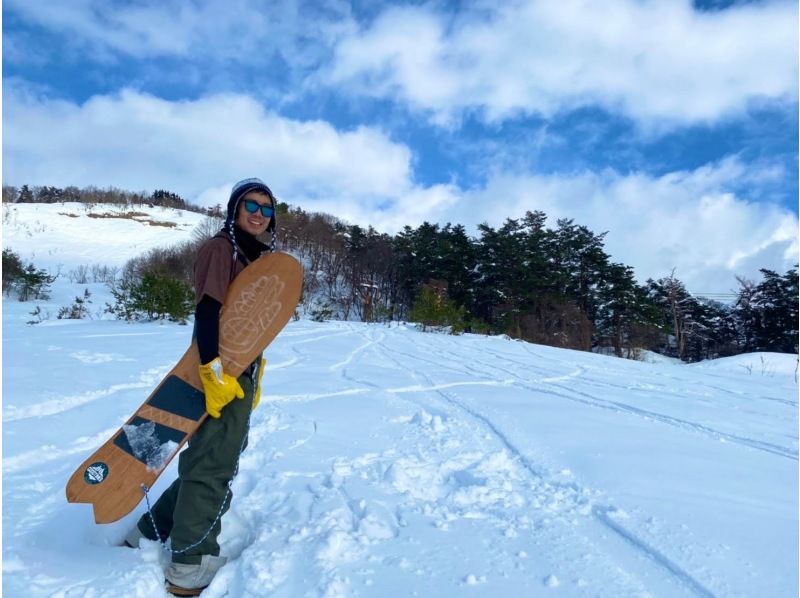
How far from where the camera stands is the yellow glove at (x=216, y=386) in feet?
5.70

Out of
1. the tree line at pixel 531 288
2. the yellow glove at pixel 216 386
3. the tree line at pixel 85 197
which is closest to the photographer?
the yellow glove at pixel 216 386

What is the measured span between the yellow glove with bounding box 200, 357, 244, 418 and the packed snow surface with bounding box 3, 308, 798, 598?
633 millimetres

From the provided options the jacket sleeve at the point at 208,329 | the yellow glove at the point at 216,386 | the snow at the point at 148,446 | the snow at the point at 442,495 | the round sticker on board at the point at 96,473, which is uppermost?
the jacket sleeve at the point at 208,329

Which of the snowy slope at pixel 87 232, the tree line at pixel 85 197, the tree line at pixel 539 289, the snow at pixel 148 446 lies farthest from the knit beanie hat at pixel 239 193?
the tree line at pixel 85 197

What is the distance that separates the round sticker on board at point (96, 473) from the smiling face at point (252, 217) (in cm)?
114

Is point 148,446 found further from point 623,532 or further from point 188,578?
point 623,532

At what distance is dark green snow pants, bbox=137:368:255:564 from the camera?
1.72 metres

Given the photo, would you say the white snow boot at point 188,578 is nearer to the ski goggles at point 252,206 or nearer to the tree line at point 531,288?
the ski goggles at point 252,206

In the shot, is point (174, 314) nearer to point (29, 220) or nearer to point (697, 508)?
point (697, 508)

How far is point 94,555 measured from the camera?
1786 millimetres

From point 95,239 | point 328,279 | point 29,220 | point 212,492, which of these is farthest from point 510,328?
point 29,220

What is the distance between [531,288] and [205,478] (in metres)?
27.3

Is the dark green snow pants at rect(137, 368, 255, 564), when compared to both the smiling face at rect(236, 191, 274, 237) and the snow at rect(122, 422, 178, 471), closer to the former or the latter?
the snow at rect(122, 422, 178, 471)

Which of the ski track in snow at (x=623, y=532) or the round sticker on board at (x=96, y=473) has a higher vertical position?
the round sticker on board at (x=96, y=473)
